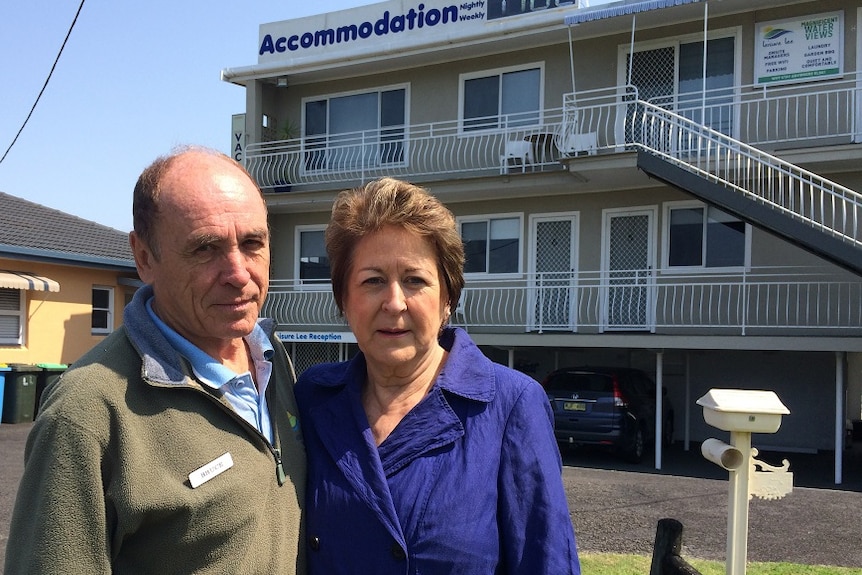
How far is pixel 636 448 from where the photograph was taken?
37.5ft

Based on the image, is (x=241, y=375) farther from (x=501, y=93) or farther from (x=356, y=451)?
(x=501, y=93)

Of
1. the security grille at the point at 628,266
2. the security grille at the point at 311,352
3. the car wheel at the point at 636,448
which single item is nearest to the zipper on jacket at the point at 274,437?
the car wheel at the point at 636,448

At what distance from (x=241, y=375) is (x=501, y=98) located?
13246 millimetres

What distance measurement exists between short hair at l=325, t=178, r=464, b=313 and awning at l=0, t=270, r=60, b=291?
14.8 meters

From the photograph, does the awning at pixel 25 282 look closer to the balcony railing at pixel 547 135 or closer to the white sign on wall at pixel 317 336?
the balcony railing at pixel 547 135

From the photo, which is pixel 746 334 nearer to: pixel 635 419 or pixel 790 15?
pixel 635 419

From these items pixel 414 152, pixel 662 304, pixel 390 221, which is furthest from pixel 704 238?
pixel 390 221

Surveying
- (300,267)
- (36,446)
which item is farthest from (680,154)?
(36,446)

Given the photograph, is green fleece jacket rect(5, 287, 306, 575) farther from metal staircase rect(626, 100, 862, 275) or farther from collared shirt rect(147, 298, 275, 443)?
metal staircase rect(626, 100, 862, 275)

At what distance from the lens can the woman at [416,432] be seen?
6.02 feet

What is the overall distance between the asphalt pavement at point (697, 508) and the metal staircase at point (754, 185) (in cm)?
332

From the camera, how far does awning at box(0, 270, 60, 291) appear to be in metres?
14.5

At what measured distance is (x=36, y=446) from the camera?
5.03 feet

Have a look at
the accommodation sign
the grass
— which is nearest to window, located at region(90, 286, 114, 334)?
the grass
